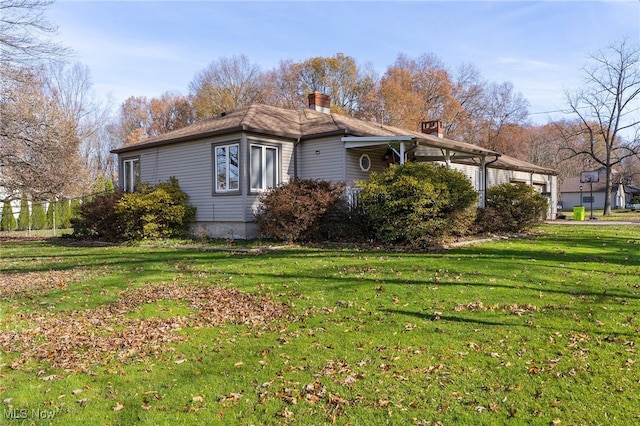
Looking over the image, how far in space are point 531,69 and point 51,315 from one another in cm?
2266

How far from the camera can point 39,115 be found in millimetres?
17344

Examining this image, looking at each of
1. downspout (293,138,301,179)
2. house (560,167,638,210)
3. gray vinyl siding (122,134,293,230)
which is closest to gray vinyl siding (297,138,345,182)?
downspout (293,138,301,179)

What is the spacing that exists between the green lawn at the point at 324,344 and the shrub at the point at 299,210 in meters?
3.73

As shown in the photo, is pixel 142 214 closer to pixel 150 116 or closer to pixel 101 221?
pixel 101 221

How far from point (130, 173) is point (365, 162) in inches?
372

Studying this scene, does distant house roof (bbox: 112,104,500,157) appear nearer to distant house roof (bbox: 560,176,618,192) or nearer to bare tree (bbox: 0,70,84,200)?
bare tree (bbox: 0,70,84,200)

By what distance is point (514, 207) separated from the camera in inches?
639

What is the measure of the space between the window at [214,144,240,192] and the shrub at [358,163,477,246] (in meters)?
4.27

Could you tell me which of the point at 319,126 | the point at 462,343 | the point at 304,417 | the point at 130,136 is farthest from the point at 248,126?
the point at 130,136

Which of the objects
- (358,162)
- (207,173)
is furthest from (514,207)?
(207,173)

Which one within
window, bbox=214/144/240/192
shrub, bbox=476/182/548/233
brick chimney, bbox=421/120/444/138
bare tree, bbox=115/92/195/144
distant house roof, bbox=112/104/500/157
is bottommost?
shrub, bbox=476/182/548/233

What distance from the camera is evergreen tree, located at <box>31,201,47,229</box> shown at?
24625 mm

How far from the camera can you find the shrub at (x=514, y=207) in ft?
52.4

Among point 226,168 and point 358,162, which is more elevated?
point 358,162
